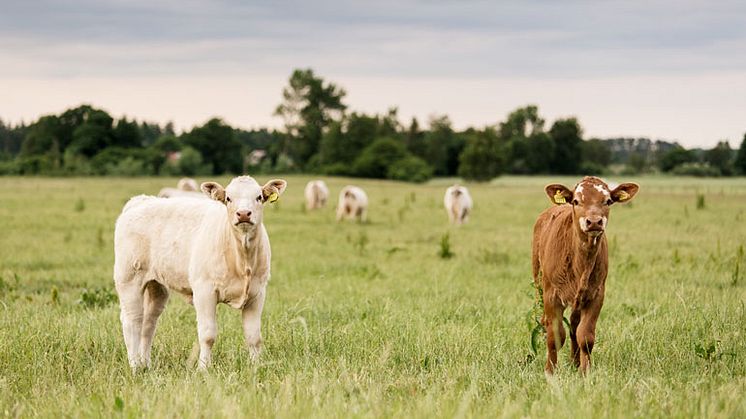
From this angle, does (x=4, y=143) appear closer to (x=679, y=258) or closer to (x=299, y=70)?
(x=299, y=70)

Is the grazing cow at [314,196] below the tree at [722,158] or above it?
below

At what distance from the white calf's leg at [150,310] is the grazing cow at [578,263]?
3.79 metres

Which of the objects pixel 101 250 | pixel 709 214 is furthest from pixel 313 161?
pixel 101 250

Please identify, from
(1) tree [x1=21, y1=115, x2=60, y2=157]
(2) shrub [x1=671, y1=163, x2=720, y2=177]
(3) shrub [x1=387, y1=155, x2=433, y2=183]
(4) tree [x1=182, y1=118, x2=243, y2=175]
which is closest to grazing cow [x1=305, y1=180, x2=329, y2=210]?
(3) shrub [x1=387, y1=155, x2=433, y2=183]

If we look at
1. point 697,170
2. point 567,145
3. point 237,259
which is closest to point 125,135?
point 567,145

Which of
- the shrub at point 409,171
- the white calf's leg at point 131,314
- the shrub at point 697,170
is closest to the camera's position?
the white calf's leg at point 131,314

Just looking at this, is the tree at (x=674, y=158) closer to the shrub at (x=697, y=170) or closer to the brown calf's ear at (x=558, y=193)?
the shrub at (x=697, y=170)

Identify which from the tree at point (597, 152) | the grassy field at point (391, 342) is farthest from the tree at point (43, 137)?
the grassy field at point (391, 342)

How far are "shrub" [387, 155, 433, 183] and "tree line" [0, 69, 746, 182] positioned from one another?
13 centimetres

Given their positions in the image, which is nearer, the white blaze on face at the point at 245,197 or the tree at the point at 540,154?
the white blaze on face at the point at 245,197

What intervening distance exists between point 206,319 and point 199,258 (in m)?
0.57

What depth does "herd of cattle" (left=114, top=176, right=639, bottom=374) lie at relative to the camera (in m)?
6.32

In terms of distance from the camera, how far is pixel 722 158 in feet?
269

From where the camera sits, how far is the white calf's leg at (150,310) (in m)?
7.37
